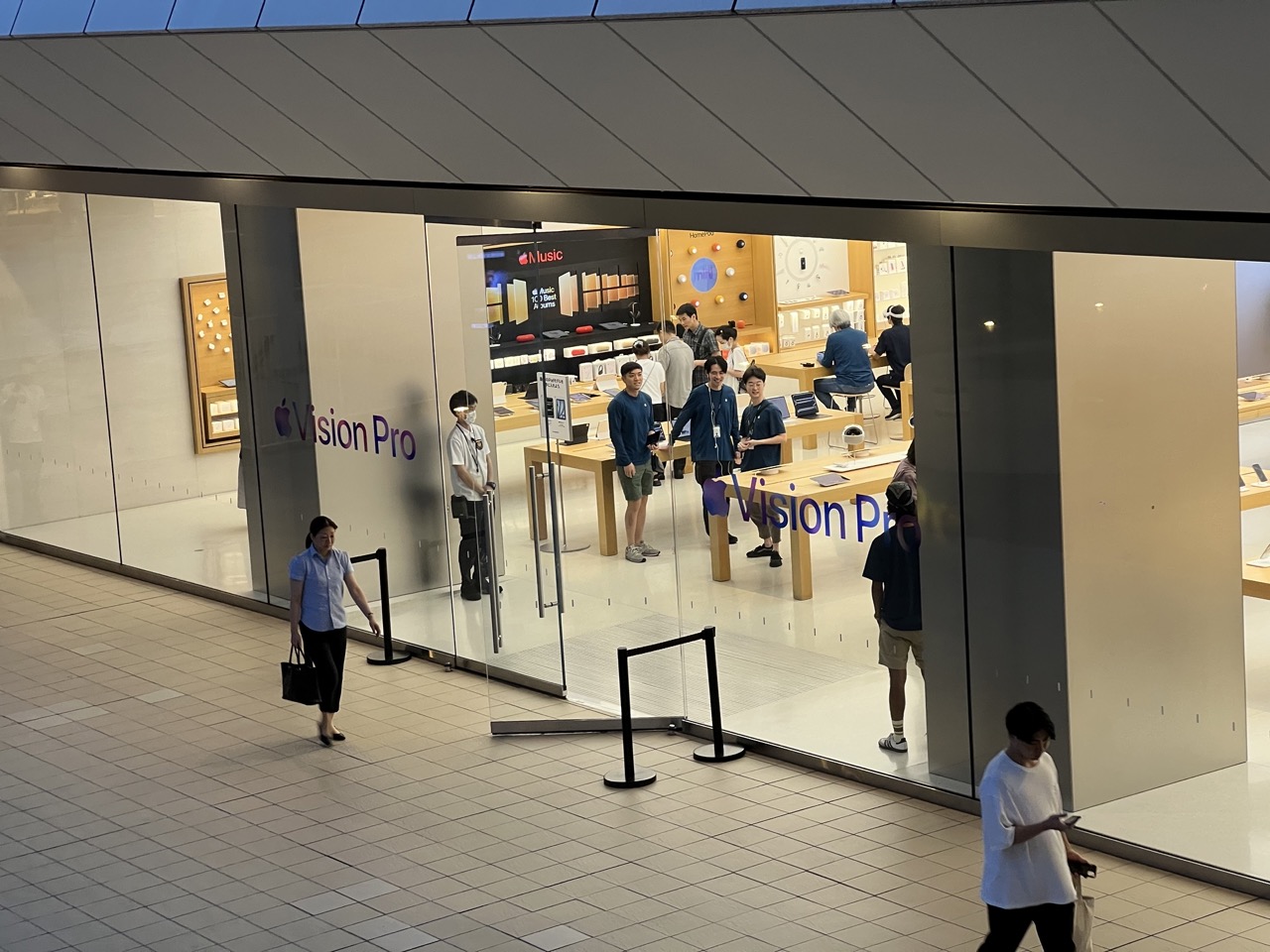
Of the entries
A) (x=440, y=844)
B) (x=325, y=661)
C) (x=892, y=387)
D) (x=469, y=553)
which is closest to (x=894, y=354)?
(x=892, y=387)

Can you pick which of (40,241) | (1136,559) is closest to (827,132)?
(1136,559)

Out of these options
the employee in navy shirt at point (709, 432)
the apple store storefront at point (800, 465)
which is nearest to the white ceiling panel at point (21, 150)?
the apple store storefront at point (800, 465)

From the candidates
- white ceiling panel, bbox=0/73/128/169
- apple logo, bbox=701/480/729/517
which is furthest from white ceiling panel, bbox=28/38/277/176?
apple logo, bbox=701/480/729/517

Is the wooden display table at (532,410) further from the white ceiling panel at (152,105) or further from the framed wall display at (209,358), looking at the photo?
the framed wall display at (209,358)

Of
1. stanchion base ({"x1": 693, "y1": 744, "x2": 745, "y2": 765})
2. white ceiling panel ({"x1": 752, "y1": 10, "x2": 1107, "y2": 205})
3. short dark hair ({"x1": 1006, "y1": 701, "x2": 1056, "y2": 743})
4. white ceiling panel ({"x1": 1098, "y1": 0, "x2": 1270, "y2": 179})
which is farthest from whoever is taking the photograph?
stanchion base ({"x1": 693, "y1": 744, "x2": 745, "y2": 765})

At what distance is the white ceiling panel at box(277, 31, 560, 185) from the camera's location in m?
9.20

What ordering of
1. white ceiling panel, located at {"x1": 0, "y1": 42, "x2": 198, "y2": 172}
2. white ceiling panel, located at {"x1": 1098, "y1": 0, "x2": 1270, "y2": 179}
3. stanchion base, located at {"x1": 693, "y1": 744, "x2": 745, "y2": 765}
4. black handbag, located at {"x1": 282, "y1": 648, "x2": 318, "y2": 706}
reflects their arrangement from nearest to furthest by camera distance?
white ceiling panel, located at {"x1": 1098, "y1": 0, "x2": 1270, "y2": 179}, stanchion base, located at {"x1": 693, "y1": 744, "x2": 745, "y2": 765}, black handbag, located at {"x1": 282, "y1": 648, "x2": 318, "y2": 706}, white ceiling panel, located at {"x1": 0, "y1": 42, "x2": 198, "y2": 172}

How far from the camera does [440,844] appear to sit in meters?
9.22

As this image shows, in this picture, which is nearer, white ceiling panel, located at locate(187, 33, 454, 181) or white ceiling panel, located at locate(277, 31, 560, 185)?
white ceiling panel, located at locate(277, 31, 560, 185)

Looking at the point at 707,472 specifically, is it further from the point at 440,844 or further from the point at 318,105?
the point at 318,105

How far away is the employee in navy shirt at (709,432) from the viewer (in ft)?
34.4

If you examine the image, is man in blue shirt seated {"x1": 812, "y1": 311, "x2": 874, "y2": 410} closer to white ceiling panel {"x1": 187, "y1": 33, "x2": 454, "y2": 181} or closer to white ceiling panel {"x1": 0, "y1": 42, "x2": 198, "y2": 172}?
white ceiling panel {"x1": 187, "y1": 33, "x2": 454, "y2": 181}

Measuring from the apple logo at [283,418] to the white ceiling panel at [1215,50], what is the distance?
30.1 ft

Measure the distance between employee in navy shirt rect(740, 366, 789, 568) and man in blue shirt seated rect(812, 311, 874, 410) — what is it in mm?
322
